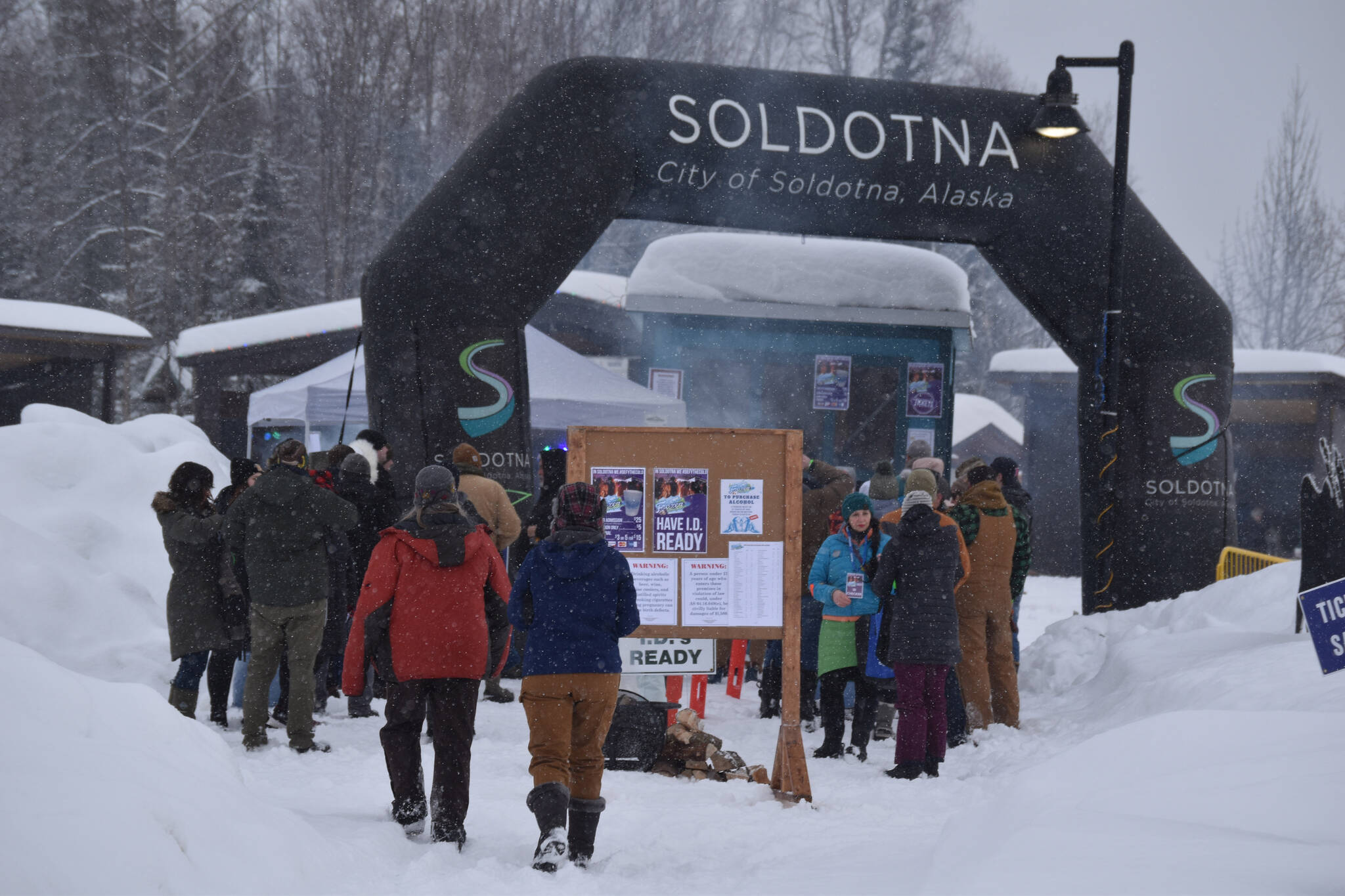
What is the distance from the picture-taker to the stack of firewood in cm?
639

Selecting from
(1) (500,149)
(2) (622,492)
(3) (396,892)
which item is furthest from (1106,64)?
(3) (396,892)

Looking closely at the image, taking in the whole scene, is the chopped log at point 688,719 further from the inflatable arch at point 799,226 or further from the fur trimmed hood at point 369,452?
the inflatable arch at point 799,226

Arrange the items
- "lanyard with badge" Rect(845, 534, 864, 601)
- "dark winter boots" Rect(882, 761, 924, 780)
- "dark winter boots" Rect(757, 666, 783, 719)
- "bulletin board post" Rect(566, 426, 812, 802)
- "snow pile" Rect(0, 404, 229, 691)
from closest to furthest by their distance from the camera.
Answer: "bulletin board post" Rect(566, 426, 812, 802) < "dark winter boots" Rect(882, 761, 924, 780) < "lanyard with badge" Rect(845, 534, 864, 601) < "snow pile" Rect(0, 404, 229, 691) < "dark winter boots" Rect(757, 666, 783, 719)

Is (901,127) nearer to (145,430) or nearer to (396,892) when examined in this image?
(396,892)

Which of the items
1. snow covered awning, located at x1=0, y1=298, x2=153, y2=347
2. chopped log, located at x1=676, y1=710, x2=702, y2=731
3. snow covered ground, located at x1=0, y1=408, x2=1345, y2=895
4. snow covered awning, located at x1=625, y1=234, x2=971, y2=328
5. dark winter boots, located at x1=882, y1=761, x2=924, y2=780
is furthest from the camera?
snow covered awning, located at x1=0, y1=298, x2=153, y2=347

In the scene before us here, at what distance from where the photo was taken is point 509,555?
31.1 feet

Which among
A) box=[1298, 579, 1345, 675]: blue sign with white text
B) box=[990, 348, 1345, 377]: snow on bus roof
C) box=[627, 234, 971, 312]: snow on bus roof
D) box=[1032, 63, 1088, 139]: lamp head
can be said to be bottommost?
box=[1298, 579, 1345, 675]: blue sign with white text

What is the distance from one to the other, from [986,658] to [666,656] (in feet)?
8.53

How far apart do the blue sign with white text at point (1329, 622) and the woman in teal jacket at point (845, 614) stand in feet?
10.7

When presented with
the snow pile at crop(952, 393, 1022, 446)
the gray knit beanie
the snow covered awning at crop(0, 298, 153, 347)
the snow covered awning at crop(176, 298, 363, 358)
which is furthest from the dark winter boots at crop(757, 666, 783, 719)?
the snow pile at crop(952, 393, 1022, 446)

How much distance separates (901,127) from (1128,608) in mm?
Result: 4636

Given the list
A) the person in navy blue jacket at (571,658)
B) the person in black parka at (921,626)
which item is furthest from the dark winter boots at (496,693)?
the person in navy blue jacket at (571,658)

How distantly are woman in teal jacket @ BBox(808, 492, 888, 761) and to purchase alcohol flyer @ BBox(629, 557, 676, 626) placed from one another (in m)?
1.25

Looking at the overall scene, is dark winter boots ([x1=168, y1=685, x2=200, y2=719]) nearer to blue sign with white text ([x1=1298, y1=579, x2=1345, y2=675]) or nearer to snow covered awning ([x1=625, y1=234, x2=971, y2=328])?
blue sign with white text ([x1=1298, y1=579, x2=1345, y2=675])
